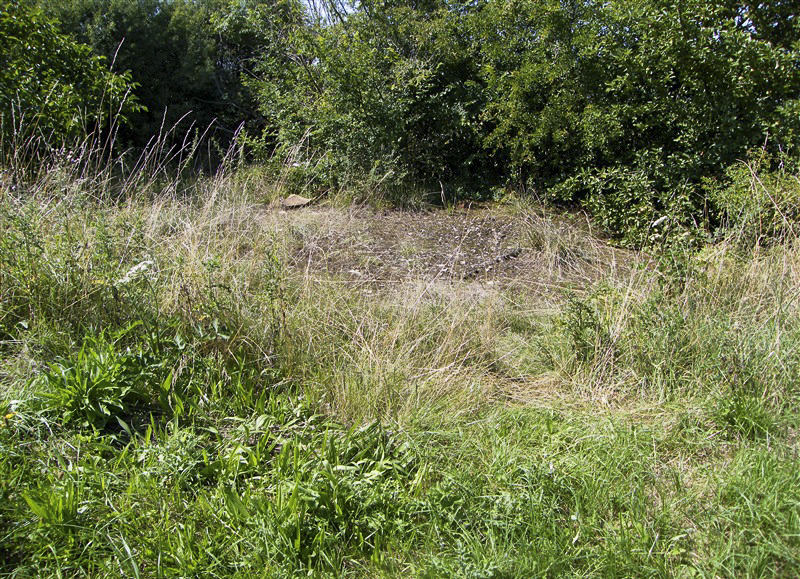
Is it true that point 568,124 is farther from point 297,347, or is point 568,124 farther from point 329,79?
point 297,347

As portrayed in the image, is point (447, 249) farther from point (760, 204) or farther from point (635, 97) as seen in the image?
point (635, 97)

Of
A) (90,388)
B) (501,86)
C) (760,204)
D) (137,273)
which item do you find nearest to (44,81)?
(137,273)

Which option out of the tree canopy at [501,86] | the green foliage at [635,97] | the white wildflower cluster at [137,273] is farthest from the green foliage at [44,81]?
the green foliage at [635,97]

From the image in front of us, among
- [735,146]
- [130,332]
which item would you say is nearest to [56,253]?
[130,332]

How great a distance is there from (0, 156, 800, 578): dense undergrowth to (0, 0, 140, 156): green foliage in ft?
5.89

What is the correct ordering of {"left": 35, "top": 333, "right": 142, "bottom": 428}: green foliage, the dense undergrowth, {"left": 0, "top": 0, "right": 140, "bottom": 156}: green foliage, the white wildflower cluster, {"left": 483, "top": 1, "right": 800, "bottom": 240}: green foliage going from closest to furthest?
the dense undergrowth → {"left": 35, "top": 333, "right": 142, "bottom": 428}: green foliage → the white wildflower cluster → {"left": 0, "top": 0, "right": 140, "bottom": 156}: green foliage → {"left": 483, "top": 1, "right": 800, "bottom": 240}: green foliage

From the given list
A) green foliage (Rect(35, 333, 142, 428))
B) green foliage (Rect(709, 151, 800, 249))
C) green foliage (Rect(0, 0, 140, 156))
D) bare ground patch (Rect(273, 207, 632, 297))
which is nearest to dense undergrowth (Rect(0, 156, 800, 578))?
green foliage (Rect(35, 333, 142, 428))

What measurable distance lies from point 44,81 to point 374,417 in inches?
207

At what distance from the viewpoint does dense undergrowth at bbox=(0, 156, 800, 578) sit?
206cm

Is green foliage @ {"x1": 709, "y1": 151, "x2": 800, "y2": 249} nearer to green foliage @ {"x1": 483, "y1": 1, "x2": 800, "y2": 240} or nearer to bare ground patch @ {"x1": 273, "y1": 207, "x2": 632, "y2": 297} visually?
green foliage @ {"x1": 483, "y1": 1, "x2": 800, "y2": 240}

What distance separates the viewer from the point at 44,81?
226 inches

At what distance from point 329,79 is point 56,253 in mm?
4799

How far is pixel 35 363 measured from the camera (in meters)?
2.87

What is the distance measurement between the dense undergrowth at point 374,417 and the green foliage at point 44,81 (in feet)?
5.89
